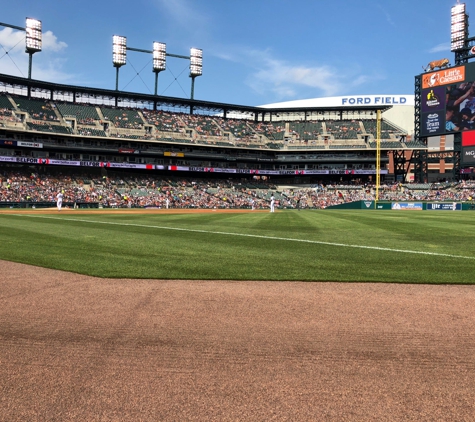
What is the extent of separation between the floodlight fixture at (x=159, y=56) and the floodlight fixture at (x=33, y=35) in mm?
16802

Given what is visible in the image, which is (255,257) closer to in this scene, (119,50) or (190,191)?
(190,191)

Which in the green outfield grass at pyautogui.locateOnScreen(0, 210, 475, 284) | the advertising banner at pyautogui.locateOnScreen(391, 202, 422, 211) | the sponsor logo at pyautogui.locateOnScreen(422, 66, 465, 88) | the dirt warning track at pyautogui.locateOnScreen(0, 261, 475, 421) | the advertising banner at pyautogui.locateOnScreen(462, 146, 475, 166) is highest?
the sponsor logo at pyautogui.locateOnScreen(422, 66, 465, 88)

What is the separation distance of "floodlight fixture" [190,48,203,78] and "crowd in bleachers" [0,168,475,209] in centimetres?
1871

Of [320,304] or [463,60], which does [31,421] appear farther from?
[463,60]

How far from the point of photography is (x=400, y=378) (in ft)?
9.43

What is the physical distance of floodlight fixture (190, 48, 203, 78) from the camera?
6700 cm

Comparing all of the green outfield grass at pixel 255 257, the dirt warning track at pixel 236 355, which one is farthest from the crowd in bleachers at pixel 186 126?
the dirt warning track at pixel 236 355

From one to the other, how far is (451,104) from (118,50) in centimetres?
5041

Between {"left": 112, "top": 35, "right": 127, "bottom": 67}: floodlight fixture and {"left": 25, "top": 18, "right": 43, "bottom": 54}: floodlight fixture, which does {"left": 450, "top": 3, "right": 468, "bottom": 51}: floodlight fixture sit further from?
{"left": 25, "top": 18, "right": 43, "bottom": 54}: floodlight fixture

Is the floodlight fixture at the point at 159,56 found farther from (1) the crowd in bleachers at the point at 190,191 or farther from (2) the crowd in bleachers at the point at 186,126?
(1) the crowd in bleachers at the point at 190,191

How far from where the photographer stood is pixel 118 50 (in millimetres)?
60844

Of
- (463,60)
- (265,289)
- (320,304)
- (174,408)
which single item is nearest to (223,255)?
(265,289)

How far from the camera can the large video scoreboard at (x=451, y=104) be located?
54222 millimetres

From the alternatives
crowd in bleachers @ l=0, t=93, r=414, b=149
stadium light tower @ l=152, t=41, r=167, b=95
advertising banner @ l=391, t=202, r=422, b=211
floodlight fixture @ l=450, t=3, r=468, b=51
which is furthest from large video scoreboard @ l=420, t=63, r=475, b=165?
stadium light tower @ l=152, t=41, r=167, b=95
